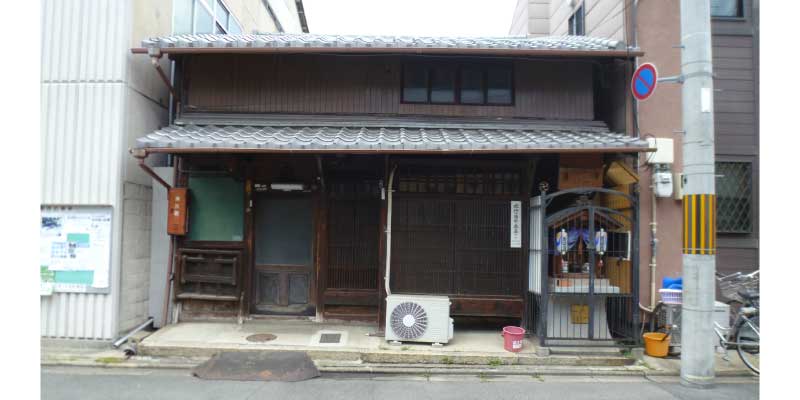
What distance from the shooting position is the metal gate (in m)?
7.79

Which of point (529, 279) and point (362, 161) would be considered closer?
point (529, 279)

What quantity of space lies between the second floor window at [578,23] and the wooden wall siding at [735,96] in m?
3.06

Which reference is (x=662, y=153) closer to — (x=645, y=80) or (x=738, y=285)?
(x=645, y=80)

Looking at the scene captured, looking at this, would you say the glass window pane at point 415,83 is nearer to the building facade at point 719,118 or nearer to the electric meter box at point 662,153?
the building facade at point 719,118

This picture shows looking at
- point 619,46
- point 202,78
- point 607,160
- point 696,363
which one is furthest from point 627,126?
point 202,78

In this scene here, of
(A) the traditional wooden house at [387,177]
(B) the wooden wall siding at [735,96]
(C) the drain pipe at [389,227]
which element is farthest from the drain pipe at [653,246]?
(C) the drain pipe at [389,227]

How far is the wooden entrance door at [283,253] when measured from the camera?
9430 millimetres

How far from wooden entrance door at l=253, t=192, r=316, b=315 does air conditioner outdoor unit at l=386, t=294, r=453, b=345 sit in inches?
86.3

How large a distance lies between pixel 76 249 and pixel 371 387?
5.77 m

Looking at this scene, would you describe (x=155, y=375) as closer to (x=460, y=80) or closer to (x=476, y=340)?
(x=476, y=340)

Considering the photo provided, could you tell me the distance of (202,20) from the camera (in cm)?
1141

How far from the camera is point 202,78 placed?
30.3 ft

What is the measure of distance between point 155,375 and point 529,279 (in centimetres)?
649

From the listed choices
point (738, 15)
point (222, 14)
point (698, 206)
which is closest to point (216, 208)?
point (222, 14)
